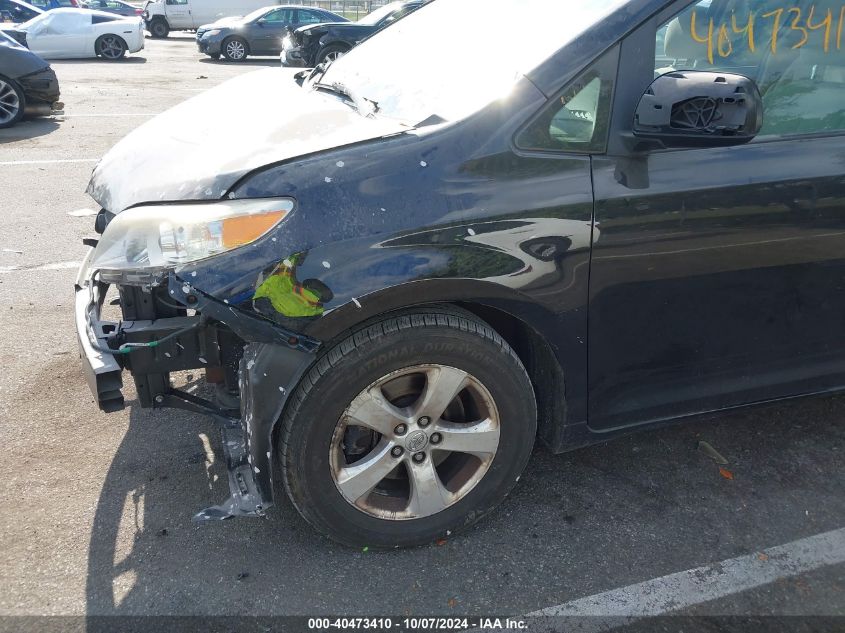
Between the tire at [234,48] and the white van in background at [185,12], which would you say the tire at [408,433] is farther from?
the white van in background at [185,12]

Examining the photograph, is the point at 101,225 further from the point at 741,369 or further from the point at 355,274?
the point at 741,369

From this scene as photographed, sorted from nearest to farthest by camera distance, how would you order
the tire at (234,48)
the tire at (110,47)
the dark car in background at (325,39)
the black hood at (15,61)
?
the black hood at (15,61)
the dark car in background at (325,39)
the tire at (110,47)
the tire at (234,48)

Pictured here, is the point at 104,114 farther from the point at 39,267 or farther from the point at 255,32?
the point at 255,32

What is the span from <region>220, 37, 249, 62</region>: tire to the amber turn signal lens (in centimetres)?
1933

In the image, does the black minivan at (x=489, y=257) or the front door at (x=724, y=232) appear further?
the front door at (x=724, y=232)

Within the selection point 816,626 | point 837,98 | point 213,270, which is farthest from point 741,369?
point 213,270

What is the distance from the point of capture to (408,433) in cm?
237

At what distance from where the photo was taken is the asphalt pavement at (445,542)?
235 centimetres

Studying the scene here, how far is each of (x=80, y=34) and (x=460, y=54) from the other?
58.0 ft

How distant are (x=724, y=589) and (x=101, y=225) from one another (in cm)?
262

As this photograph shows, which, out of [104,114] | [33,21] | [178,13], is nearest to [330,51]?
[104,114]

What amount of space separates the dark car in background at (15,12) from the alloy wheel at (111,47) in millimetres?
1571

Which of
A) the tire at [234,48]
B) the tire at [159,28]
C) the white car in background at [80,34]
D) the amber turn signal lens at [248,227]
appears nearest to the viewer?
the amber turn signal lens at [248,227]

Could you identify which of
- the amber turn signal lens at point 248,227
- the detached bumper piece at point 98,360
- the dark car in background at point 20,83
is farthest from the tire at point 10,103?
the amber turn signal lens at point 248,227
